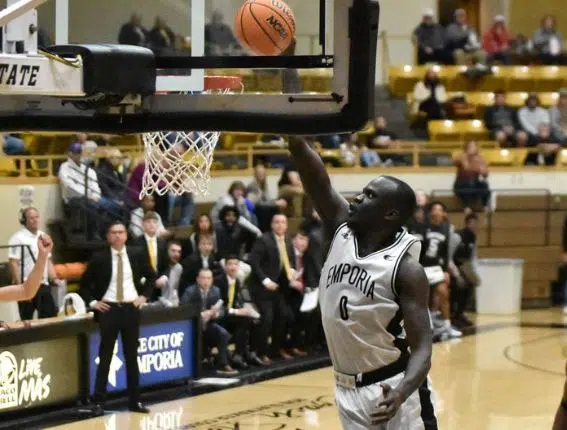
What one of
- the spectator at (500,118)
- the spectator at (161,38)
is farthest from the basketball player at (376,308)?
the spectator at (500,118)

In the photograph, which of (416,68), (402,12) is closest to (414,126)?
(416,68)

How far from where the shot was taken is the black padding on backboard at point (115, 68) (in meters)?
→ 5.54

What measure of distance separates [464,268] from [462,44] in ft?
21.5

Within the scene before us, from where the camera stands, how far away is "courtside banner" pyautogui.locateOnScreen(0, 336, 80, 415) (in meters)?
10.6

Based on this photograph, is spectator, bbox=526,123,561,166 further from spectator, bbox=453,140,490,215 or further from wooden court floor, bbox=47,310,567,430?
wooden court floor, bbox=47,310,567,430

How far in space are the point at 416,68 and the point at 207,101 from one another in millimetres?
16954

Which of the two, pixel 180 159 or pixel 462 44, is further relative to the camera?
pixel 462 44

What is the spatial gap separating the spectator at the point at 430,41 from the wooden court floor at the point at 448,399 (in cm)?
853

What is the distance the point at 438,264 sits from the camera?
15.6 meters

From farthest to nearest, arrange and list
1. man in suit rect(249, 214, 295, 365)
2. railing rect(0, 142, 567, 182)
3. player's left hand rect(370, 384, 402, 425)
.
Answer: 1. railing rect(0, 142, 567, 182)
2. man in suit rect(249, 214, 295, 365)
3. player's left hand rect(370, 384, 402, 425)

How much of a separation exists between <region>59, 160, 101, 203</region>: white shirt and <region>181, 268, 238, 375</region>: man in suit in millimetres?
2456

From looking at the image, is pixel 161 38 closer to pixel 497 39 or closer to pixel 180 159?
pixel 180 159

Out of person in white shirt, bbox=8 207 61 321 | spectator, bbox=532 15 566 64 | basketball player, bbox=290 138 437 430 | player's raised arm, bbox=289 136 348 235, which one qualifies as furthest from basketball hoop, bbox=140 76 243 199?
spectator, bbox=532 15 566 64

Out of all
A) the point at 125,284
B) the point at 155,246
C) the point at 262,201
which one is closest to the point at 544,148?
the point at 262,201
